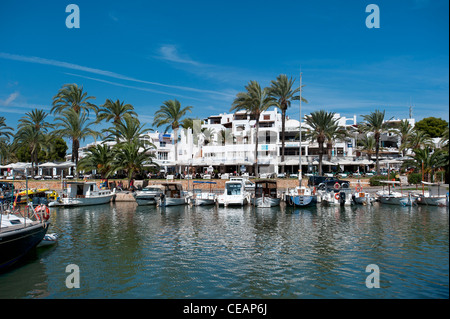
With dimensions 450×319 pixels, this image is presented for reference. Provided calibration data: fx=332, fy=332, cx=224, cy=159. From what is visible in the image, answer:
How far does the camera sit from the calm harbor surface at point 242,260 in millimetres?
11344

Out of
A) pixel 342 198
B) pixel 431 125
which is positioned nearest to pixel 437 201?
pixel 342 198

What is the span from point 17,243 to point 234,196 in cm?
2314

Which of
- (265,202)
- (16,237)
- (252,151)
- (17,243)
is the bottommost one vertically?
(265,202)

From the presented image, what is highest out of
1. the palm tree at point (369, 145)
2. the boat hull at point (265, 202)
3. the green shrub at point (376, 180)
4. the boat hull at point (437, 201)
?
the palm tree at point (369, 145)

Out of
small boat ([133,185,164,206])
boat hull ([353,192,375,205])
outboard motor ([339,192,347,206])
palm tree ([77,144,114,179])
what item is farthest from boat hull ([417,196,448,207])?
palm tree ([77,144,114,179])

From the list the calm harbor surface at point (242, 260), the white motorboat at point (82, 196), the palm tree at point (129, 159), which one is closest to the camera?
the calm harbor surface at point (242, 260)

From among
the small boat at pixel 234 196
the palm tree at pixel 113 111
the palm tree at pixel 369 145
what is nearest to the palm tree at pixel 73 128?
the palm tree at pixel 113 111

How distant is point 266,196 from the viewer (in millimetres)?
35500

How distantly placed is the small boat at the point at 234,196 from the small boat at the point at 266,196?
1391mm

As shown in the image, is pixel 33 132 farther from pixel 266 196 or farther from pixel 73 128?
pixel 266 196

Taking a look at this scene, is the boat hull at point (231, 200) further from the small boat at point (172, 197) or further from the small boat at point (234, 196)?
the small boat at point (172, 197)

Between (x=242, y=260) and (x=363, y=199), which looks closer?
(x=242, y=260)

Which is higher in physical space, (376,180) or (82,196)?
(376,180)
